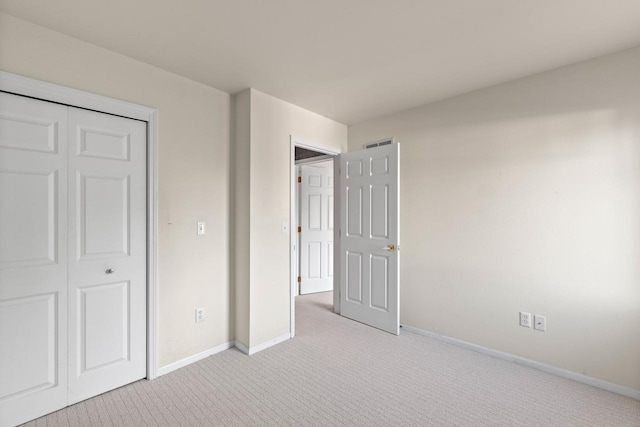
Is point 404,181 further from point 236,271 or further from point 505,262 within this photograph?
point 236,271

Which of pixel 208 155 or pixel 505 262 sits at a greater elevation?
pixel 208 155

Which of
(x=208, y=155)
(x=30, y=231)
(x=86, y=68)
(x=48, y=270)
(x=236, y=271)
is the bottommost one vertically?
(x=236, y=271)

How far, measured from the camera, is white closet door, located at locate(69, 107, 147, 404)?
204 centimetres

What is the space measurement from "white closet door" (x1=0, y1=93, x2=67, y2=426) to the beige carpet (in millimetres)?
220

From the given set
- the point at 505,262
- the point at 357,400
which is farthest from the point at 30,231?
the point at 505,262

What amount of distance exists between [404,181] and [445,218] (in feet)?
2.04

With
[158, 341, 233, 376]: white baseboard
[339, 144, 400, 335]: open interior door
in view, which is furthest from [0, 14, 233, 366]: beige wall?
[339, 144, 400, 335]: open interior door

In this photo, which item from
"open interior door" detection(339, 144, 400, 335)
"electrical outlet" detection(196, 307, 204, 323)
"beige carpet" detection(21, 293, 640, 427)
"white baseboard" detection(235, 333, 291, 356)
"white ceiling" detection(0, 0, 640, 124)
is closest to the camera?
"white ceiling" detection(0, 0, 640, 124)

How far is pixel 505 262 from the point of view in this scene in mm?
2699

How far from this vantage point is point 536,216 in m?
2.53

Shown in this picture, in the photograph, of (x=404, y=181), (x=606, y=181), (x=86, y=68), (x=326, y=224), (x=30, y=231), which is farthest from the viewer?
(x=326, y=224)

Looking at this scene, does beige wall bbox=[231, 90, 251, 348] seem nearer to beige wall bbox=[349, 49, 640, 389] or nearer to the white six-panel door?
the white six-panel door

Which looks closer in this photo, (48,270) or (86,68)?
(48,270)

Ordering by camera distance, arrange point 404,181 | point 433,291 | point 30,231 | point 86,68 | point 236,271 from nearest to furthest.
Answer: point 30,231 → point 86,68 → point 236,271 → point 433,291 → point 404,181
